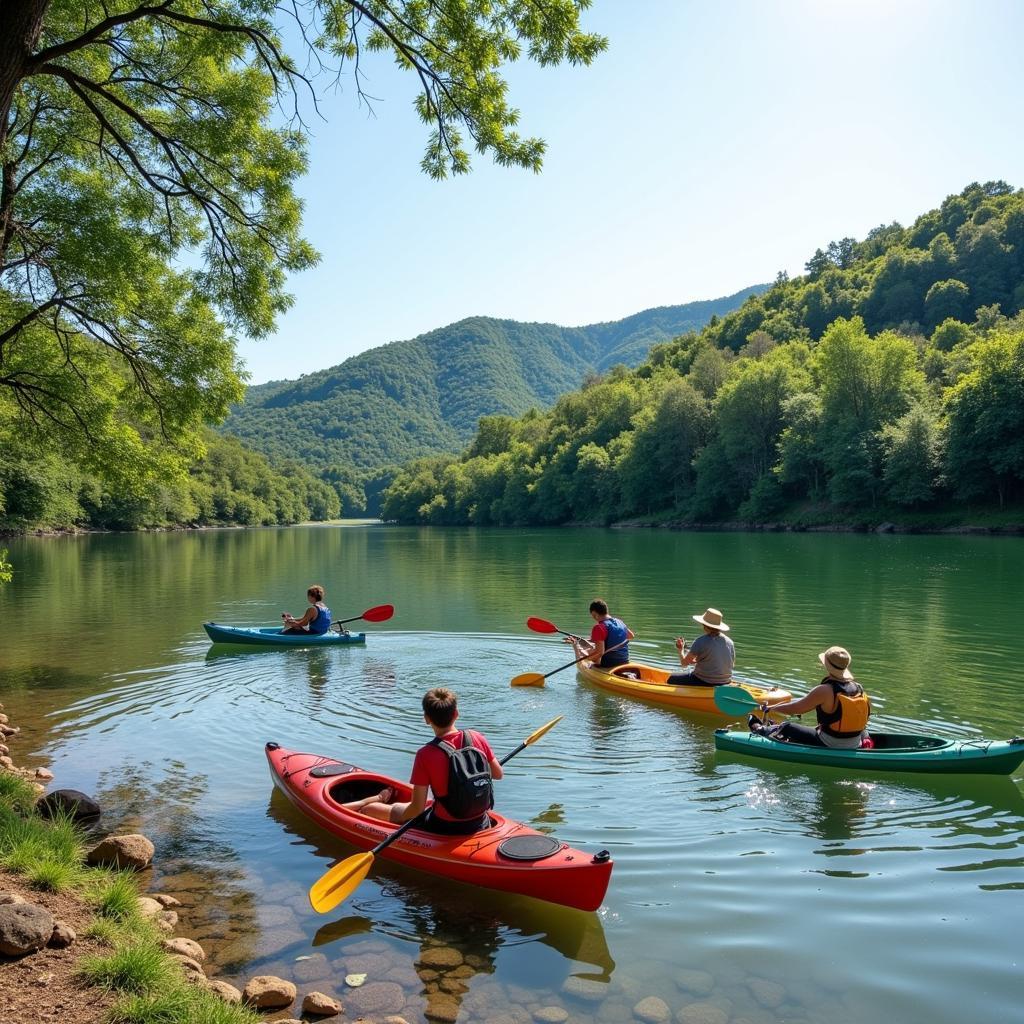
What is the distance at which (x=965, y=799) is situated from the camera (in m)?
7.73

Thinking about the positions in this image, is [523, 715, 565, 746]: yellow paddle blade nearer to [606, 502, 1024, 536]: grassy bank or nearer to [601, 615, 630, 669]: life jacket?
[601, 615, 630, 669]: life jacket

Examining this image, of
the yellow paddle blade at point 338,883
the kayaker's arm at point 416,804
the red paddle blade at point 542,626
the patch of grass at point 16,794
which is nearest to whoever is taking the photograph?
the yellow paddle blade at point 338,883

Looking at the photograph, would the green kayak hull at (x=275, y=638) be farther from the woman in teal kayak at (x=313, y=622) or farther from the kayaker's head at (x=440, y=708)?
the kayaker's head at (x=440, y=708)

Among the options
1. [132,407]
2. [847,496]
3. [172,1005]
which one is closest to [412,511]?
[847,496]

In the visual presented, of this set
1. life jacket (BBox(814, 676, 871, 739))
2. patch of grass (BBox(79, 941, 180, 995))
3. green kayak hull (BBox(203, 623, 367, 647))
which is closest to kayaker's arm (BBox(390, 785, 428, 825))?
patch of grass (BBox(79, 941, 180, 995))

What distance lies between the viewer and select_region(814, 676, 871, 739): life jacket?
333 inches

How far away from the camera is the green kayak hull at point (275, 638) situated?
16219mm

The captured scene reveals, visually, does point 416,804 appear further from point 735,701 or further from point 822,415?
point 822,415

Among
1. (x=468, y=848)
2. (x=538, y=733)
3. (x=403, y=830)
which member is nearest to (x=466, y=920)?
(x=468, y=848)

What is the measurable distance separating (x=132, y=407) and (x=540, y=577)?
19.5 metres

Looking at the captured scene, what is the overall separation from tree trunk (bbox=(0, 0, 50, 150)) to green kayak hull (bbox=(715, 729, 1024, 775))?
9044 mm

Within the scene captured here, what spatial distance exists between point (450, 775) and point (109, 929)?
2.48 m

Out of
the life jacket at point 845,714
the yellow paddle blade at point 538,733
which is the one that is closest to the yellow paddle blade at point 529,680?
the yellow paddle blade at point 538,733

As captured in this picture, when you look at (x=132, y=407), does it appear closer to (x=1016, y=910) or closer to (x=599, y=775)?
(x=599, y=775)
